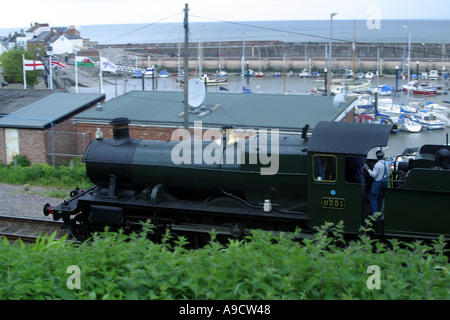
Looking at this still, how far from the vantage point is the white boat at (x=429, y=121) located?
4441cm

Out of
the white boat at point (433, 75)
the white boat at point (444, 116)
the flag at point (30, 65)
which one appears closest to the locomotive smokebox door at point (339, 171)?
the flag at point (30, 65)

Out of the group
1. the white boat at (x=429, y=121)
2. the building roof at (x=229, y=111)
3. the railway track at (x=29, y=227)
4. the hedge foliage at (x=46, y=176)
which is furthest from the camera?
the white boat at (x=429, y=121)

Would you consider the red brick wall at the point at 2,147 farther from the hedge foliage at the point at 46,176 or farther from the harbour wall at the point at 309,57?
the harbour wall at the point at 309,57

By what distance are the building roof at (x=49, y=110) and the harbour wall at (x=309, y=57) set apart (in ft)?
187

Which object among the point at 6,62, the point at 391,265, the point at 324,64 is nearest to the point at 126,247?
the point at 391,265

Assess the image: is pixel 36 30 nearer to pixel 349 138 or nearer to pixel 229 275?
pixel 349 138

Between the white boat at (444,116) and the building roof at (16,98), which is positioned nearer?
the building roof at (16,98)

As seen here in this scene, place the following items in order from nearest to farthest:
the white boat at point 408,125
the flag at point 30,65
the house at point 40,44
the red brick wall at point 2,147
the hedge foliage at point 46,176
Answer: the hedge foliage at point 46,176
the red brick wall at point 2,147
the flag at point 30,65
the white boat at point 408,125
the house at point 40,44

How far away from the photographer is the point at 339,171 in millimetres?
9445

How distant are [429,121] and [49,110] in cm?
3540

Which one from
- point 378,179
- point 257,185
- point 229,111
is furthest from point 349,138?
point 229,111

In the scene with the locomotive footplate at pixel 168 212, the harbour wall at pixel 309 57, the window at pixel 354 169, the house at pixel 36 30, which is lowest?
the locomotive footplate at pixel 168 212

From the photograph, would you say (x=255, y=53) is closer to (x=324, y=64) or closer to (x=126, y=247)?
(x=324, y=64)

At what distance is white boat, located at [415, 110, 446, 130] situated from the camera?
44.4 meters
